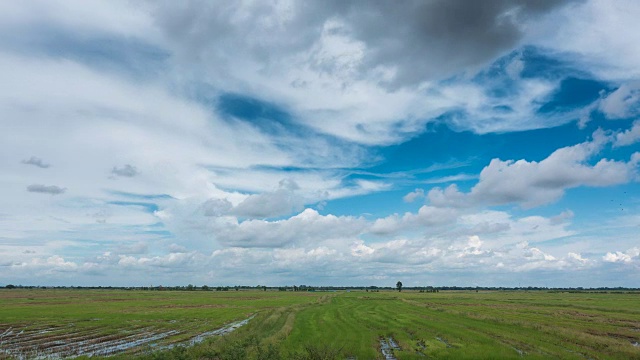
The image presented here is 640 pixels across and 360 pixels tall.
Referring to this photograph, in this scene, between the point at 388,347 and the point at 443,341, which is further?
the point at 443,341

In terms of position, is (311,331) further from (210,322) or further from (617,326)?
(617,326)

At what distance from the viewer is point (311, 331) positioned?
41281 mm

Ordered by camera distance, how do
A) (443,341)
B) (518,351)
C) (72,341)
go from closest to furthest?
(518,351) → (443,341) → (72,341)

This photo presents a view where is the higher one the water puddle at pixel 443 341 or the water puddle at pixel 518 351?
the water puddle at pixel 443 341

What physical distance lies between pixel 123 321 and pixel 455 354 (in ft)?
148

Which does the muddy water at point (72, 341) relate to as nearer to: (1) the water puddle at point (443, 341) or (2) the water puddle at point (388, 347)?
(2) the water puddle at point (388, 347)

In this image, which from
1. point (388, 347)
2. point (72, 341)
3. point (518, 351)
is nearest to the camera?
point (518, 351)

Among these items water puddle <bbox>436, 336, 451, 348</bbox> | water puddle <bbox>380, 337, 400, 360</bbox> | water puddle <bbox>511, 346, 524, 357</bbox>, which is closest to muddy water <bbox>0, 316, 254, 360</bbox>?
water puddle <bbox>380, 337, 400, 360</bbox>

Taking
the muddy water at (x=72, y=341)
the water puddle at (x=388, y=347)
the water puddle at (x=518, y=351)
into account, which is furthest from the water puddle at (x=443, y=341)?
the muddy water at (x=72, y=341)

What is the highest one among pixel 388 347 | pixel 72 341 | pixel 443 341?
pixel 443 341

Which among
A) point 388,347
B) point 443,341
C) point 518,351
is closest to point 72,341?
point 388,347

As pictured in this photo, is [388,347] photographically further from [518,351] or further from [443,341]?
[518,351]

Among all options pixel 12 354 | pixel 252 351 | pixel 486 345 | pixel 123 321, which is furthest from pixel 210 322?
pixel 486 345

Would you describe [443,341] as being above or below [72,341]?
above
